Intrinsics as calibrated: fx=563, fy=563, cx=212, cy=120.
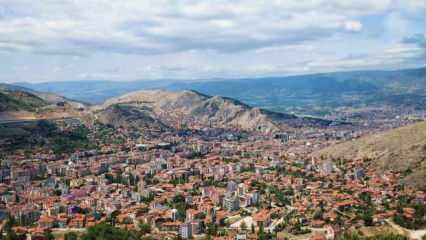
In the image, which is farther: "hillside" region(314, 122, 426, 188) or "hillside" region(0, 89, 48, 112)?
"hillside" region(0, 89, 48, 112)

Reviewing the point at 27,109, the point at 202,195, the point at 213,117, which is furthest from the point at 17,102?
the point at 202,195

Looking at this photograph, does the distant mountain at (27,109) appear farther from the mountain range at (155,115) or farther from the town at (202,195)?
the town at (202,195)

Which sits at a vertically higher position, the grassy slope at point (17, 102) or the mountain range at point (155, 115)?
the grassy slope at point (17, 102)

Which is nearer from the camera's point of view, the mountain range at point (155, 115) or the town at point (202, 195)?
the town at point (202, 195)

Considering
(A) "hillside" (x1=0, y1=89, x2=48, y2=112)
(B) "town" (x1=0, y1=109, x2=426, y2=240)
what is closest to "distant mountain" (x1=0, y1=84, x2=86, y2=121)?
(A) "hillside" (x1=0, y1=89, x2=48, y2=112)

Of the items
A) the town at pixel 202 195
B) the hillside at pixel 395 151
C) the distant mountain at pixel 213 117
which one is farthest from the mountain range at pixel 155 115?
the hillside at pixel 395 151

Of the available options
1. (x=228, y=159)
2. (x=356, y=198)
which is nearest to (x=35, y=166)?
(x=228, y=159)

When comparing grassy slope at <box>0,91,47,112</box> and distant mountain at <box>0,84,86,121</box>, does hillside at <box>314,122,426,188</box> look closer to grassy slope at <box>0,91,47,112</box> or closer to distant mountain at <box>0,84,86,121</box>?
distant mountain at <box>0,84,86,121</box>

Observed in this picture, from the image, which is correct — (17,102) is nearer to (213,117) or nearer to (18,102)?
(18,102)
